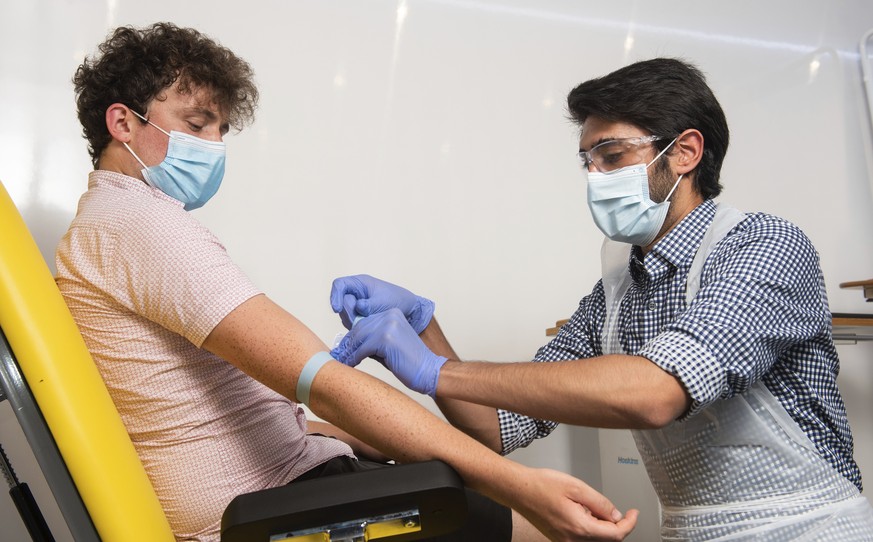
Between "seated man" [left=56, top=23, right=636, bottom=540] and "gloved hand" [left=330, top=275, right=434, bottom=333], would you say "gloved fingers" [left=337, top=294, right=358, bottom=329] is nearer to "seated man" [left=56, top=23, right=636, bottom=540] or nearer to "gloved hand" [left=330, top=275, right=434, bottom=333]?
"gloved hand" [left=330, top=275, right=434, bottom=333]

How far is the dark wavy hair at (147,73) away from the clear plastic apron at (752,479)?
100 cm

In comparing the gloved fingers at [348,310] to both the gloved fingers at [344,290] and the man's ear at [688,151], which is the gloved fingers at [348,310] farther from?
the man's ear at [688,151]

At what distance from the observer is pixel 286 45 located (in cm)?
225

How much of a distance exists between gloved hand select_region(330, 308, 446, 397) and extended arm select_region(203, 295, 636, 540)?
21 cm

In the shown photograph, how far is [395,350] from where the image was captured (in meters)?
1.23

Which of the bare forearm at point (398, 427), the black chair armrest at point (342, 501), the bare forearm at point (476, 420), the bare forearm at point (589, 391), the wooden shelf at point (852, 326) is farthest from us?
the wooden shelf at point (852, 326)

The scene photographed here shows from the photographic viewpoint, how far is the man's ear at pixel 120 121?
138 cm

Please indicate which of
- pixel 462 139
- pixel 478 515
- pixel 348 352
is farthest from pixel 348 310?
pixel 462 139

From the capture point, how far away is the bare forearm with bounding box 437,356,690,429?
113 cm

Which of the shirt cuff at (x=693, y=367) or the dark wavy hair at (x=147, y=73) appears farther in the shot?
the dark wavy hair at (x=147, y=73)

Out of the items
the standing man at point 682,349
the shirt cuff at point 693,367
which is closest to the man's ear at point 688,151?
the standing man at point 682,349

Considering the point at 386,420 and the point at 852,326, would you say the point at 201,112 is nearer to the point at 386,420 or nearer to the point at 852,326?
the point at 386,420

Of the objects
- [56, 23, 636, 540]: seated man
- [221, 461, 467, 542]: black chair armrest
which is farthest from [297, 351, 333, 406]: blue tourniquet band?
[221, 461, 467, 542]: black chair armrest

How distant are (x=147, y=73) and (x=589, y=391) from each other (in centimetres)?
99
